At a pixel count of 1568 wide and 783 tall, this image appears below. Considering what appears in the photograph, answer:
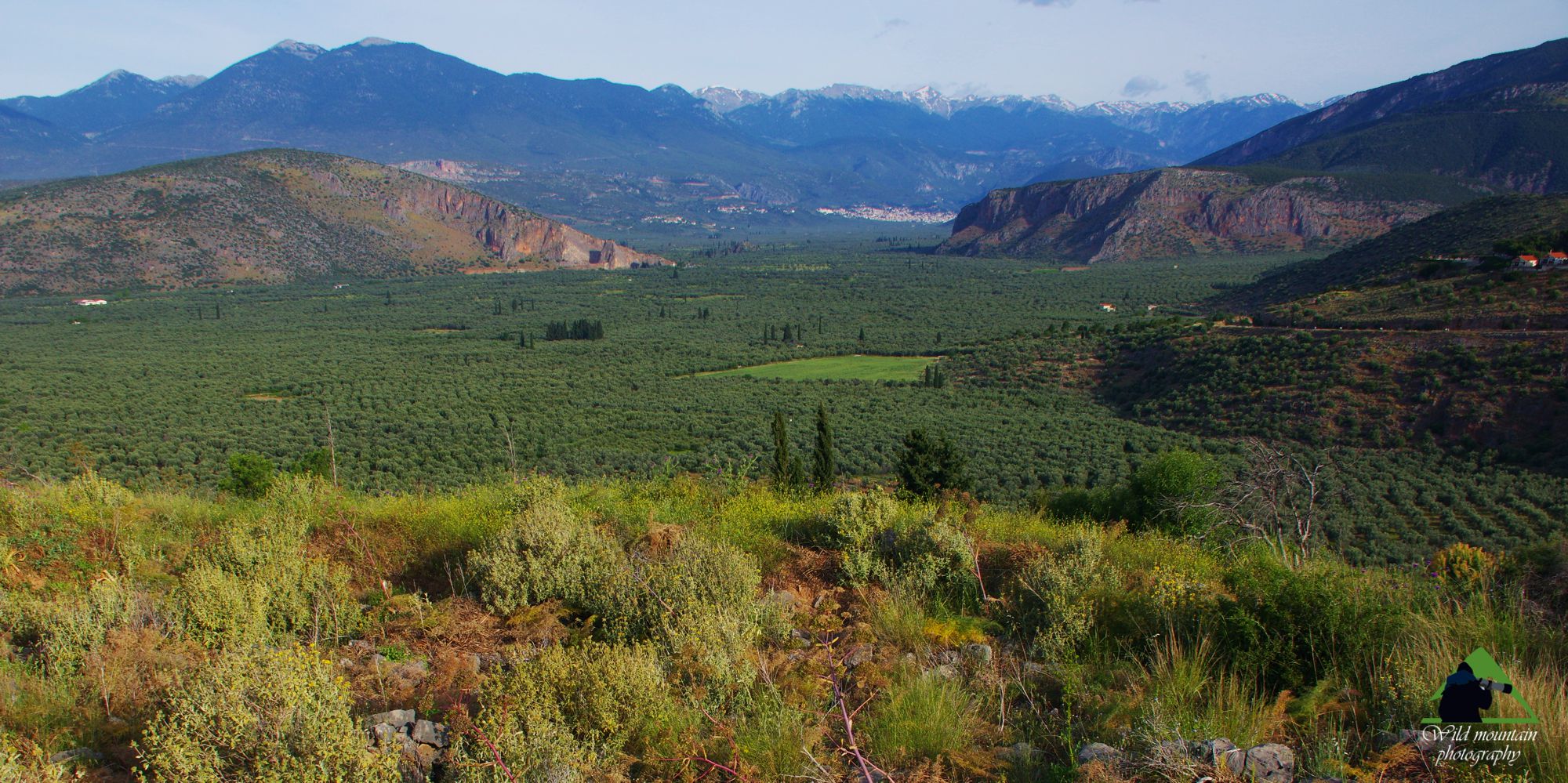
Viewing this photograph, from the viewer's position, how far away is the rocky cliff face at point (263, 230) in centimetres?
11406

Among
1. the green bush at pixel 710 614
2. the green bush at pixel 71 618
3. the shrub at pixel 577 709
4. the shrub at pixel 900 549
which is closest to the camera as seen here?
the shrub at pixel 577 709

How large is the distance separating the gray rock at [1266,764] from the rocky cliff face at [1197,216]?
14929 cm

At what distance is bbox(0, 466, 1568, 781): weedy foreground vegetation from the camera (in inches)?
150

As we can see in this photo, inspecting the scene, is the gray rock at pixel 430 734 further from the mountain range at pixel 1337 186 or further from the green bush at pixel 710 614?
the mountain range at pixel 1337 186

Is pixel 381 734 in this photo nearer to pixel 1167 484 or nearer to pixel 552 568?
pixel 552 568

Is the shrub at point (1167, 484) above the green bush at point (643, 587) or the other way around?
the other way around

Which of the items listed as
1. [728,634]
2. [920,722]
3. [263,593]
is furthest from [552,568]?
[920,722]

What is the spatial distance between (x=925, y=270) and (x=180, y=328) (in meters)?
116

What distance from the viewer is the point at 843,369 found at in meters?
65.1

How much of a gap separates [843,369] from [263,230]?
121m

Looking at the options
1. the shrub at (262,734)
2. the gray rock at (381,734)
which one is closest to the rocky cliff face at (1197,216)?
the gray rock at (381,734)

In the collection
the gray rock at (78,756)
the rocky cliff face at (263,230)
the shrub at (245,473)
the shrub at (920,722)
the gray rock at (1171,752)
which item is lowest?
the shrub at (245,473)

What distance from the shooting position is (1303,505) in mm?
23828

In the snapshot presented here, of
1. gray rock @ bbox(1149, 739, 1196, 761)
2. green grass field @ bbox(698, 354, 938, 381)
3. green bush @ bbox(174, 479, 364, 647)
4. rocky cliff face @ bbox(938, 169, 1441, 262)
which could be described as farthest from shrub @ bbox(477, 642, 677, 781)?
rocky cliff face @ bbox(938, 169, 1441, 262)
